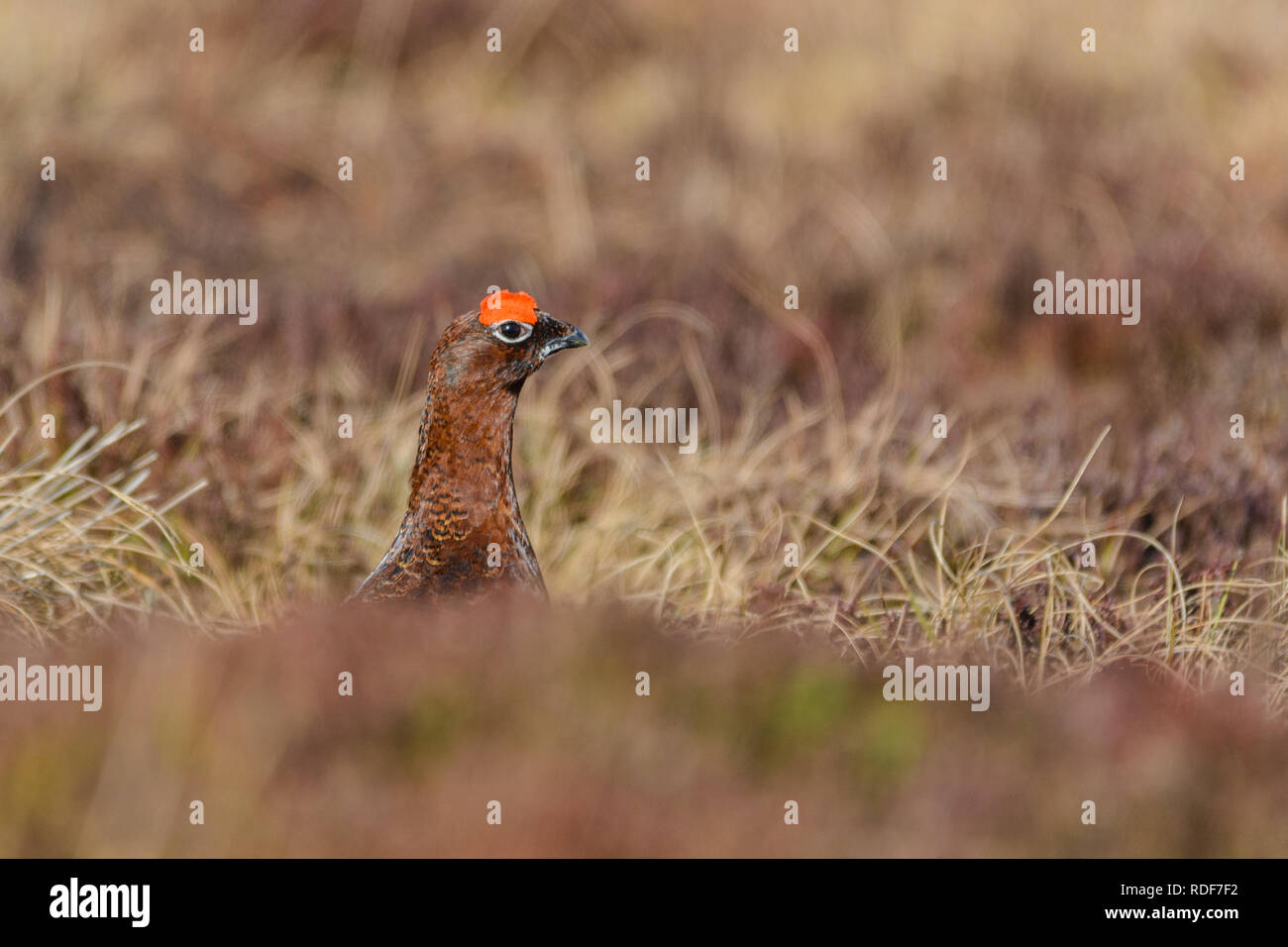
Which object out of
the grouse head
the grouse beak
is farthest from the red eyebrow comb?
the grouse beak

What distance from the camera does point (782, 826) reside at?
292cm

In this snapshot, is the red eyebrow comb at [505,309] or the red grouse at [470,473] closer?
the red grouse at [470,473]

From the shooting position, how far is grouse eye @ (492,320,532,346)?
4129 mm

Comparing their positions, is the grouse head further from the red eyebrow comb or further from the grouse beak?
the grouse beak

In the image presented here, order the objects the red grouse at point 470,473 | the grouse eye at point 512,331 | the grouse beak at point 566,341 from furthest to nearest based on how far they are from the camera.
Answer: the grouse beak at point 566,341 < the grouse eye at point 512,331 < the red grouse at point 470,473

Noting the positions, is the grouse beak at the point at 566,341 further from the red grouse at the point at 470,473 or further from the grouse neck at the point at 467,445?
the grouse neck at the point at 467,445

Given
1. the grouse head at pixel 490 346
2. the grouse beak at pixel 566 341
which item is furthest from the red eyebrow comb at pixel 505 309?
the grouse beak at pixel 566 341

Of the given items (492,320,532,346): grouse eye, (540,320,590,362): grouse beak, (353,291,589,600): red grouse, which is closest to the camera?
(353,291,589,600): red grouse

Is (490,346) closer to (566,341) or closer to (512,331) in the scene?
(512,331)

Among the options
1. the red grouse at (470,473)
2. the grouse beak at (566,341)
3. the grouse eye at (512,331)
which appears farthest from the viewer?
the grouse beak at (566,341)

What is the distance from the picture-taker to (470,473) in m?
4.05

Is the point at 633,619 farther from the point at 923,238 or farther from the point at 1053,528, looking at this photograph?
the point at 923,238

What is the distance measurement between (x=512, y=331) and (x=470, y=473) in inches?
15.6

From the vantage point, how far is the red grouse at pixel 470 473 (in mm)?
3984
